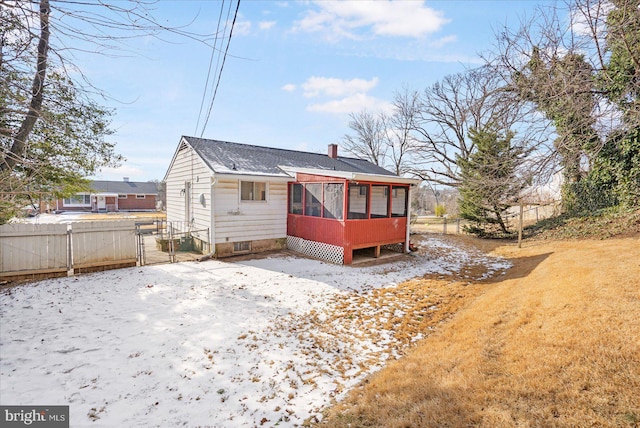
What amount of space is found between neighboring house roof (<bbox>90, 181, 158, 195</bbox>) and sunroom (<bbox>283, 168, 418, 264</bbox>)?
127 ft

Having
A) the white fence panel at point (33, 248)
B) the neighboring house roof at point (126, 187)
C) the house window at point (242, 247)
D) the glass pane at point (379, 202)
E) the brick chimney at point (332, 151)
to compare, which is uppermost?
the brick chimney at point (332, 151)

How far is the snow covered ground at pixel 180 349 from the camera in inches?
134

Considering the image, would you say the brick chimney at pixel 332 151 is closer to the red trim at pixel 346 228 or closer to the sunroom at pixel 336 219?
the sunroom at pixel 336 219

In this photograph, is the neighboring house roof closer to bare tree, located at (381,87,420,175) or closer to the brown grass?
bare tree, located at (381,87,420,175)

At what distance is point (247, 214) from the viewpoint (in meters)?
11.0

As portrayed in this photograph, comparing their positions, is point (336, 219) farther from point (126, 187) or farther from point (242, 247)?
point (126, 187)

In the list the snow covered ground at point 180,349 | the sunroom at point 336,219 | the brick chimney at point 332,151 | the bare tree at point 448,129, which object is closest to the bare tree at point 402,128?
the bare tree at point 448,129

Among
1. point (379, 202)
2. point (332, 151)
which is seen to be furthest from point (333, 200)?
point (332, 151)

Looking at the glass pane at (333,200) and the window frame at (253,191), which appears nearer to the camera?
the glass pane at (333,200)

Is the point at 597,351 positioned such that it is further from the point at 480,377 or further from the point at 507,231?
the point at 507,231

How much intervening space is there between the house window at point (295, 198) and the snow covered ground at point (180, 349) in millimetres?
4490

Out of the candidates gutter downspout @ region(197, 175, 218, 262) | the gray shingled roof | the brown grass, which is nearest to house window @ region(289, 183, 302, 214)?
the gray shingled roof

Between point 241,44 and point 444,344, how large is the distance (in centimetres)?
683

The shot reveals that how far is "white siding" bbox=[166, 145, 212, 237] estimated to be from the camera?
10.8 m
